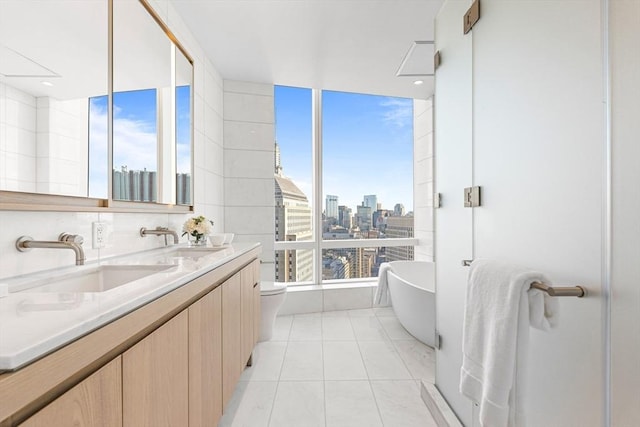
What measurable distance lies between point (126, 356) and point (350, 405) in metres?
1.46

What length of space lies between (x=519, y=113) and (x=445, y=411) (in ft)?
4.71

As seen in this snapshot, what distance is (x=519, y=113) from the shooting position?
42.9 inches

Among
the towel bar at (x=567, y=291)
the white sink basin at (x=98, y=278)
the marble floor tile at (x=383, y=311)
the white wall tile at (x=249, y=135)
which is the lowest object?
the marble floor tile at (x=383, y=311)

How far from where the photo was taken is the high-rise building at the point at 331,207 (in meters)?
3.88

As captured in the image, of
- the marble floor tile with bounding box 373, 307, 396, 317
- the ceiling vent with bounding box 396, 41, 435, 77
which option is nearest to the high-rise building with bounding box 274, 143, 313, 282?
the marble floor tile with bounding box 373, 307, 396, 317

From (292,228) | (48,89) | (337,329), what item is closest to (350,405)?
(337,329)

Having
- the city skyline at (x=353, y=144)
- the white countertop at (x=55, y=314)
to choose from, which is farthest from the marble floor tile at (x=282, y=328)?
the white countertop at (x=55, y=314)

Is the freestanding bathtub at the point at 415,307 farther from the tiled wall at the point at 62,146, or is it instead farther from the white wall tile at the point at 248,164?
the tiled wall at the point at 62,146

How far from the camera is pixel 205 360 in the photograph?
4.10 ft

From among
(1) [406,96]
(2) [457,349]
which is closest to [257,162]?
(1) [406,96]

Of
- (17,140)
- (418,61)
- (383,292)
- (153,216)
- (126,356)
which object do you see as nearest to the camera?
(126,356)

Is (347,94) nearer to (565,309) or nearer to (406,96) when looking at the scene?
(406,96)

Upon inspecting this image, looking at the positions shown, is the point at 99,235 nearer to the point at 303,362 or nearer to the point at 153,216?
the point at 153,216

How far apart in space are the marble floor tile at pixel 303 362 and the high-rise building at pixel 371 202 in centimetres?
189
